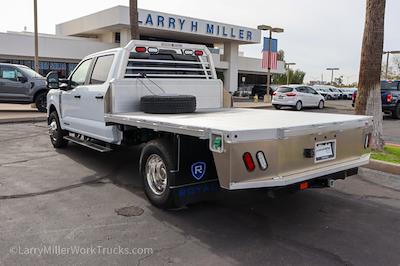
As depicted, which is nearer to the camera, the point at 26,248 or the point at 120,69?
the point at 26,248

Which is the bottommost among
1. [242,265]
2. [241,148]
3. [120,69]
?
[242,265]

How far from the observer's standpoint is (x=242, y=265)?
359 centimetres

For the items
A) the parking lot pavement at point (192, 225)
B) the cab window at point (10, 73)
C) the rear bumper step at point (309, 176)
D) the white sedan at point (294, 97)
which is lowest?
the parking lot pavement at point (192, 225)

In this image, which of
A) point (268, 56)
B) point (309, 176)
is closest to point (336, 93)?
point (268, 56)

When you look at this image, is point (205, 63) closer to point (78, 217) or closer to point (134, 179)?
point (134, 179)

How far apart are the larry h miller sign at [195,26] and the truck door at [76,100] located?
23.8m

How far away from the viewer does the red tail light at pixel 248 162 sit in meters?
3.78

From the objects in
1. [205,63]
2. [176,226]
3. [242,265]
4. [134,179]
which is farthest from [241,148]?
[205,63]

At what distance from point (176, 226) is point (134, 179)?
7.27 feet

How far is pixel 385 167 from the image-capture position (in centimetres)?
728

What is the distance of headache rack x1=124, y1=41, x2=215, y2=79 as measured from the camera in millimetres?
6691

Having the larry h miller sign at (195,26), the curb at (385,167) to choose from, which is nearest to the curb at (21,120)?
the curb at (385,167)

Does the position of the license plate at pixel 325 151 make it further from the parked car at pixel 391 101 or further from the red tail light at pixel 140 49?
the parked car at pixel 391 101

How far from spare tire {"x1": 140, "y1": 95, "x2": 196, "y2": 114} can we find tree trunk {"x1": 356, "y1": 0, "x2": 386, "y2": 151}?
4443 mm
